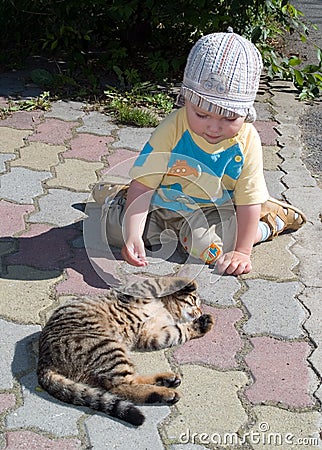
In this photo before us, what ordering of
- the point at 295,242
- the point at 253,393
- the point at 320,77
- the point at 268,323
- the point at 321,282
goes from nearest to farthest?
the point at 253,393, the point at 268,323, the point at 321,282, the point at 295,242, the point at 320,77

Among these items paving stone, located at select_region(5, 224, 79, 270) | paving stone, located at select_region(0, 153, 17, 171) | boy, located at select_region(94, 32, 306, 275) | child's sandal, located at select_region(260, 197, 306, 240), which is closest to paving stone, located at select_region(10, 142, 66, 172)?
paving stone, located at select_region(0, 153, 17, 171)

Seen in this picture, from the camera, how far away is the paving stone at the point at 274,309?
3.68 metres

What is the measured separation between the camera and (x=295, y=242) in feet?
14.8

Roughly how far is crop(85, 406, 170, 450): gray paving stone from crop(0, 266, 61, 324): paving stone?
0.75 metres

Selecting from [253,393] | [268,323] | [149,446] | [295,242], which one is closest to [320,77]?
[295,242]

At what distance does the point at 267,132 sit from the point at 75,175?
1668 millimetres

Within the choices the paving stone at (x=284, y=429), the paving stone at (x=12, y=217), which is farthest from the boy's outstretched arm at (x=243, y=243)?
the paving stone at (x=12, y=217)

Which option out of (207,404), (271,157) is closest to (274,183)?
(271,157)

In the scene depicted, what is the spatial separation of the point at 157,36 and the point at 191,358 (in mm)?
4357

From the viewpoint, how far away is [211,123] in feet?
12.5

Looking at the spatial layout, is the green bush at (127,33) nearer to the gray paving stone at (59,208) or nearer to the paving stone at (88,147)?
the paving stone at (88,147)

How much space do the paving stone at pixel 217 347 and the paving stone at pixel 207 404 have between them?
0.06 metres

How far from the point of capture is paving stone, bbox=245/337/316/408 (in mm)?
3234

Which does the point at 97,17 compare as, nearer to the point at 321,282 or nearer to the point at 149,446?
the point at 321,282
